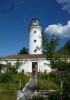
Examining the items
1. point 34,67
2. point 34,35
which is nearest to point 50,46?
point 34,67

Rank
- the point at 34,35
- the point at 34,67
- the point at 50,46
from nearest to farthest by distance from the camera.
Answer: the point at 50,46
the point at 34,67
the point at 34,35

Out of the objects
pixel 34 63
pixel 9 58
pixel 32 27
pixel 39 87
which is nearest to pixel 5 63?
pixel 9 58

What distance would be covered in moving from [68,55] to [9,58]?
26510 millimetres

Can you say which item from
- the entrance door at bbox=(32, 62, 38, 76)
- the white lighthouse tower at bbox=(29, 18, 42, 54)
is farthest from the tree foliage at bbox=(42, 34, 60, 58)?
the white lighthouse tower at bbox=(29, 18, 42, 54)

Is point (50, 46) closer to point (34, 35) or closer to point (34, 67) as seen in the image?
point (34, 67)

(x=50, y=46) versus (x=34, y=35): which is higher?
(x=34, y=35)

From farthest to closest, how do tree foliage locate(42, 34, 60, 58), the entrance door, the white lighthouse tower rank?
1. the white lighthouse tower
2. the entrance door
3. tree foliage locate(42, 34, 60, 58)

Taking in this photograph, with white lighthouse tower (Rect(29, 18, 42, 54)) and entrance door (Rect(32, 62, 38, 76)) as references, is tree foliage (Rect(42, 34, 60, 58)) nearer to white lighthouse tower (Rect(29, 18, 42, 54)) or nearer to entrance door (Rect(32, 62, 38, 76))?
entrance door (Rect(32, 62, 38, 76))

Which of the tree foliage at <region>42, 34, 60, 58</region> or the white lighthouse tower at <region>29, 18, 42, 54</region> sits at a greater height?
the white lighthouse tower at <region>29, 18, 42, 54</region>

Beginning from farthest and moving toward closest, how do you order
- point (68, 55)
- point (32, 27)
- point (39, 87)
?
point (32, 27), point (39, 87), point (68, 55)

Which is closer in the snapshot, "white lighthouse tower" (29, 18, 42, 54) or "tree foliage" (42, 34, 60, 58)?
"tree foliage" (42, 34, 60, 58)

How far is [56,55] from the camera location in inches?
648

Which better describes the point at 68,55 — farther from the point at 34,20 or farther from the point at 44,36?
the point at 34,20

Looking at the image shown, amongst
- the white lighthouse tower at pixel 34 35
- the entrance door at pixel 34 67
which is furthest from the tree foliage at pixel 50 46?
the white lighthouse tower at pixel 34 35
